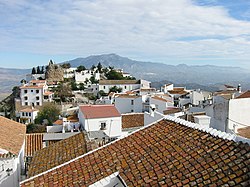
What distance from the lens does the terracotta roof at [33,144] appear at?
1711cm

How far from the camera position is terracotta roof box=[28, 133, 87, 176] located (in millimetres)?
9678

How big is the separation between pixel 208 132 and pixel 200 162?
3.92 feet

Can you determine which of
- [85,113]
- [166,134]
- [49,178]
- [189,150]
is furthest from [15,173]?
[85,113]

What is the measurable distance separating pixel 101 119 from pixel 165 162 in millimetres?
18786

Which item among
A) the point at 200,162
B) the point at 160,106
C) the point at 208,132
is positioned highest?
the point at 208,132

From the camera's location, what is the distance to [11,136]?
46.6ft

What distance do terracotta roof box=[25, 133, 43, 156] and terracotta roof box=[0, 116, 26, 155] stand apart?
4.04 feet

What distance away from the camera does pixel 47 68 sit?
257ft

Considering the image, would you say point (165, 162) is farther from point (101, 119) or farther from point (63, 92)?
point (63, 92)

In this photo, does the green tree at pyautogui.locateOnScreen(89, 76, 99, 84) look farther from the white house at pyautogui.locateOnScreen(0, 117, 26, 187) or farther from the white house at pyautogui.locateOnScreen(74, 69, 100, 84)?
the white house at pyautogui.locateOnScreen(0, 117, 26, 187)

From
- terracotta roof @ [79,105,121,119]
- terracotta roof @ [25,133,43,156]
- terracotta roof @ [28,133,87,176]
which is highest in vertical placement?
terracotta roof @ [28,133,87,176]

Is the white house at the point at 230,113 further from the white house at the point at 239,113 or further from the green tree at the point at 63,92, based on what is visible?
the green tree at the point at 63,92

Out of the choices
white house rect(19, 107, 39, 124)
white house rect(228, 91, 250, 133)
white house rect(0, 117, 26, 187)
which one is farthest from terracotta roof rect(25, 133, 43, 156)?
white house rect(19, 107, 39, 124)

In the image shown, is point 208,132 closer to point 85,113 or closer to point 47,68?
point 85,113
